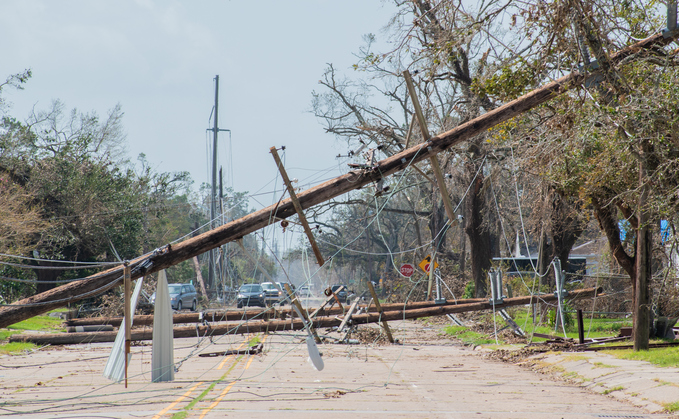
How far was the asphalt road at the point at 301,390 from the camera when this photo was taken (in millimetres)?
7766

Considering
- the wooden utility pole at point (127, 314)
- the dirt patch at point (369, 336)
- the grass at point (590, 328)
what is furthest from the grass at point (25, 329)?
the grass at point (590, 328)

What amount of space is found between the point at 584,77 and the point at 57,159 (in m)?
29.7

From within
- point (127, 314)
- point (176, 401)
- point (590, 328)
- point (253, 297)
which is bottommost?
point (253, 297)

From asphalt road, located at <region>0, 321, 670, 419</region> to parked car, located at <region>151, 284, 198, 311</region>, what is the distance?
18207 millimetres

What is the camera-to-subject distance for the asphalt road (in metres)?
7.77

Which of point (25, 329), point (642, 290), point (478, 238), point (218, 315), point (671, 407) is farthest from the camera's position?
point (478, 238)

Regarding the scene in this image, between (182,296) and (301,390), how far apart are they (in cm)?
2669

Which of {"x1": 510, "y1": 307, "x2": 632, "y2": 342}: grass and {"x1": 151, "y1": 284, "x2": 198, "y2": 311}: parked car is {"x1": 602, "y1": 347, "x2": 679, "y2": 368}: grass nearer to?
{"x1": 510, "y1": 307, "x2": 632, "y2": 342}: grass

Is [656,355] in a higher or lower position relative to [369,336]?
higher

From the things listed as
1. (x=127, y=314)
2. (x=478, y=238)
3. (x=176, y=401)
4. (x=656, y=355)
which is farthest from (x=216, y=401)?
(x=478, y=238)

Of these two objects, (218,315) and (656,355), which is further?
(218,315)

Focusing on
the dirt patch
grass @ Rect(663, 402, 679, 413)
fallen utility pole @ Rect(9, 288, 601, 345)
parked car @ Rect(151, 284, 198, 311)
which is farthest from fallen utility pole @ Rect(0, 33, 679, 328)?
parked car @ Rect(151, 284, 198, 311)

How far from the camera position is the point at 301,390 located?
984cm

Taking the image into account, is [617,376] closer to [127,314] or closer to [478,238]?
[127,314]
